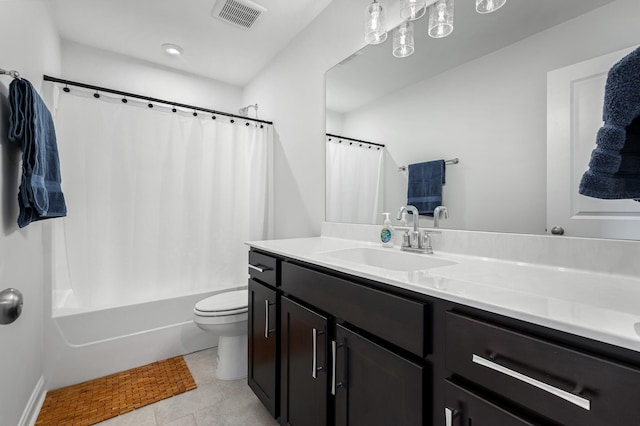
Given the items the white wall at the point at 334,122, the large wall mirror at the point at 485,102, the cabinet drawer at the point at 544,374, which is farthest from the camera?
the white wall at the point at 334,122

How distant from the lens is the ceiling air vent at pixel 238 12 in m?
1.93

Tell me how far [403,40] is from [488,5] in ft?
1.28

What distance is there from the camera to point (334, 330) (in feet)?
3.34

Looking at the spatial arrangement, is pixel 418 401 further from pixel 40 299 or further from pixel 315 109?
pixel 40 299

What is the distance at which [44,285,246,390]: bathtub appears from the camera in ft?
5.89

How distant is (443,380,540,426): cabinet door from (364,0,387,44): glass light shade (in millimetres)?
1468

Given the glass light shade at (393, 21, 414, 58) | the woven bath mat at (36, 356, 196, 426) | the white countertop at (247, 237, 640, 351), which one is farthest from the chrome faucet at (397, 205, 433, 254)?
the woven bath mat at (36, 356, 196, 426)

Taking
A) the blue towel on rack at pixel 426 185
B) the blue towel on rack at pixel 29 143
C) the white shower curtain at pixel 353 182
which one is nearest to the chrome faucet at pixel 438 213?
the blue towel on rack at pixel 426 185

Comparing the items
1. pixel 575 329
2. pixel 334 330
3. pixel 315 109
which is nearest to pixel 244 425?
pixel 334 330

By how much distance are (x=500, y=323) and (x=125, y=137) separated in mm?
2474

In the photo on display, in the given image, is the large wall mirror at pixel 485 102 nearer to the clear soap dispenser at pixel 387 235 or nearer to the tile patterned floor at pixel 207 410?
the clear soap dispenser at pixel 387 235

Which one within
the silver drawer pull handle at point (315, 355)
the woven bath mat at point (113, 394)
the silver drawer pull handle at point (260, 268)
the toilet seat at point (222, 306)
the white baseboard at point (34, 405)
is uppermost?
the silver drawer pull handle at point (260, 268)

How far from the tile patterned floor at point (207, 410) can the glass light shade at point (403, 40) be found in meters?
1.99

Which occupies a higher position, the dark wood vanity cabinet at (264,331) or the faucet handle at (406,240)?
the faucet handle at (406,240)
